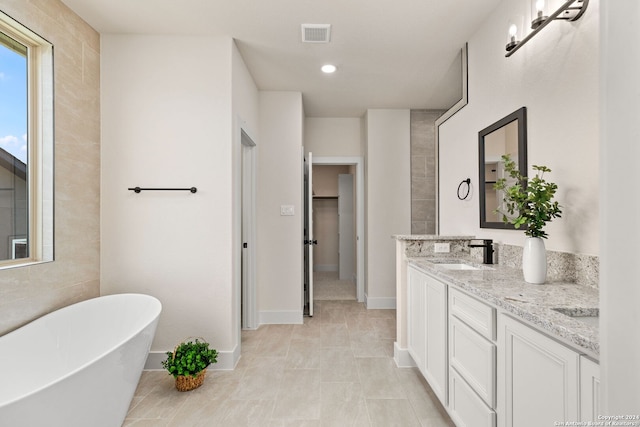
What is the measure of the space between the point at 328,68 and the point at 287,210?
1568mm

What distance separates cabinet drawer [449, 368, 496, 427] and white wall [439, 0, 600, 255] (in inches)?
32.9

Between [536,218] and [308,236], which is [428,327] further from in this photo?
[308,236]

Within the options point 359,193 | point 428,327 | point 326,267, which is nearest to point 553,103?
point 428,327

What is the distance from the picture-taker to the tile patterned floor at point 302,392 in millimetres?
1862

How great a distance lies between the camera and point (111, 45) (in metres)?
2.45

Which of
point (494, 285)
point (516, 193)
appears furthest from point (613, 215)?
point (516, 193)

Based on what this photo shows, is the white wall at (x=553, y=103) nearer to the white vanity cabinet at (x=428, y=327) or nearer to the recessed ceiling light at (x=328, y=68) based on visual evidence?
the white vanity cabinet at (x=428, y=327)

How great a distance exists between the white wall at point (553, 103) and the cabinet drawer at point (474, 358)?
642 millimetres

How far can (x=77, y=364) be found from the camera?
1.89 m

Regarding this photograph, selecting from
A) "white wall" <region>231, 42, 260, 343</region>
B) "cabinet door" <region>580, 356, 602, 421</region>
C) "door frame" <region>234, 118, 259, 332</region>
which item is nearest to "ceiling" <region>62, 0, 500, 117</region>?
"white wall" <region>231, 42, 260, 343</region>

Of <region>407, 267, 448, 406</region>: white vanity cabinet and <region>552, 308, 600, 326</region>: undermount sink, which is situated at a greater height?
<region>552, 308, 600, 326</region>: undermount sink

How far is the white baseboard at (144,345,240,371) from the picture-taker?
8.00 feet

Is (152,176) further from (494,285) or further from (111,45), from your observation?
(494,285)

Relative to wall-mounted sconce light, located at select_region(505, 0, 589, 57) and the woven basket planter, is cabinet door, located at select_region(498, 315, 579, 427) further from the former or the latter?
the woven basket planter
